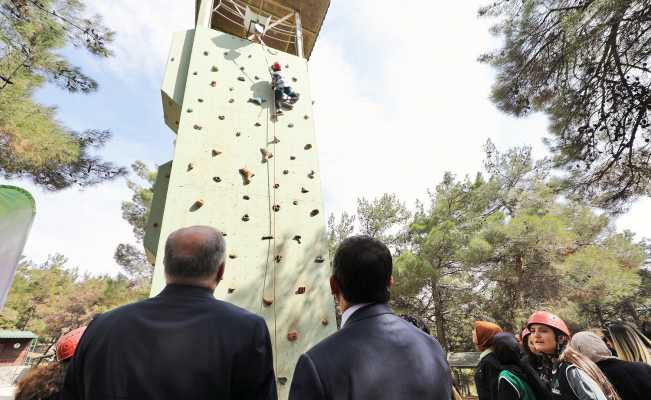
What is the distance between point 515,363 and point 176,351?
6.93 feet

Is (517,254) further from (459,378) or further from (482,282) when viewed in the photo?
(459,378)

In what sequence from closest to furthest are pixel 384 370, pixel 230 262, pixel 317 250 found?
pixel 384 370 → pixel 230 262 → pixel 317 250

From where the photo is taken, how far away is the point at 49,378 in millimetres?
1424

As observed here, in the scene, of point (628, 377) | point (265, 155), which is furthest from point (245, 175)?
point (628, 377)

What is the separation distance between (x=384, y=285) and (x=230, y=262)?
2226mm

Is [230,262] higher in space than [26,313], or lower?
lower

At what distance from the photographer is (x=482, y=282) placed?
11.4m

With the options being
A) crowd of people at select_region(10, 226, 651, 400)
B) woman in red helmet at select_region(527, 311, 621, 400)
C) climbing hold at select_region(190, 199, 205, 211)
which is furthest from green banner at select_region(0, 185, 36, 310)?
woman in red helmet at select_region(527, 311, 621, 400)

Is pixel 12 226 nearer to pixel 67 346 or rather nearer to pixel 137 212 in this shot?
pixel 67 346

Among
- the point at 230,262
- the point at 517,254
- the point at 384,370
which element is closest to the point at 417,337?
the point at 384,370

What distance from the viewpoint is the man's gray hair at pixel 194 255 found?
116cm

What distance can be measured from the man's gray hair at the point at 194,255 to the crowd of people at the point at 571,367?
1.99m

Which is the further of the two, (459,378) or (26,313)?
(26,313)

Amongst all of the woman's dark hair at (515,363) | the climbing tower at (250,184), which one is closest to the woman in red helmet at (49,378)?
the climbing tower at (250,184)
